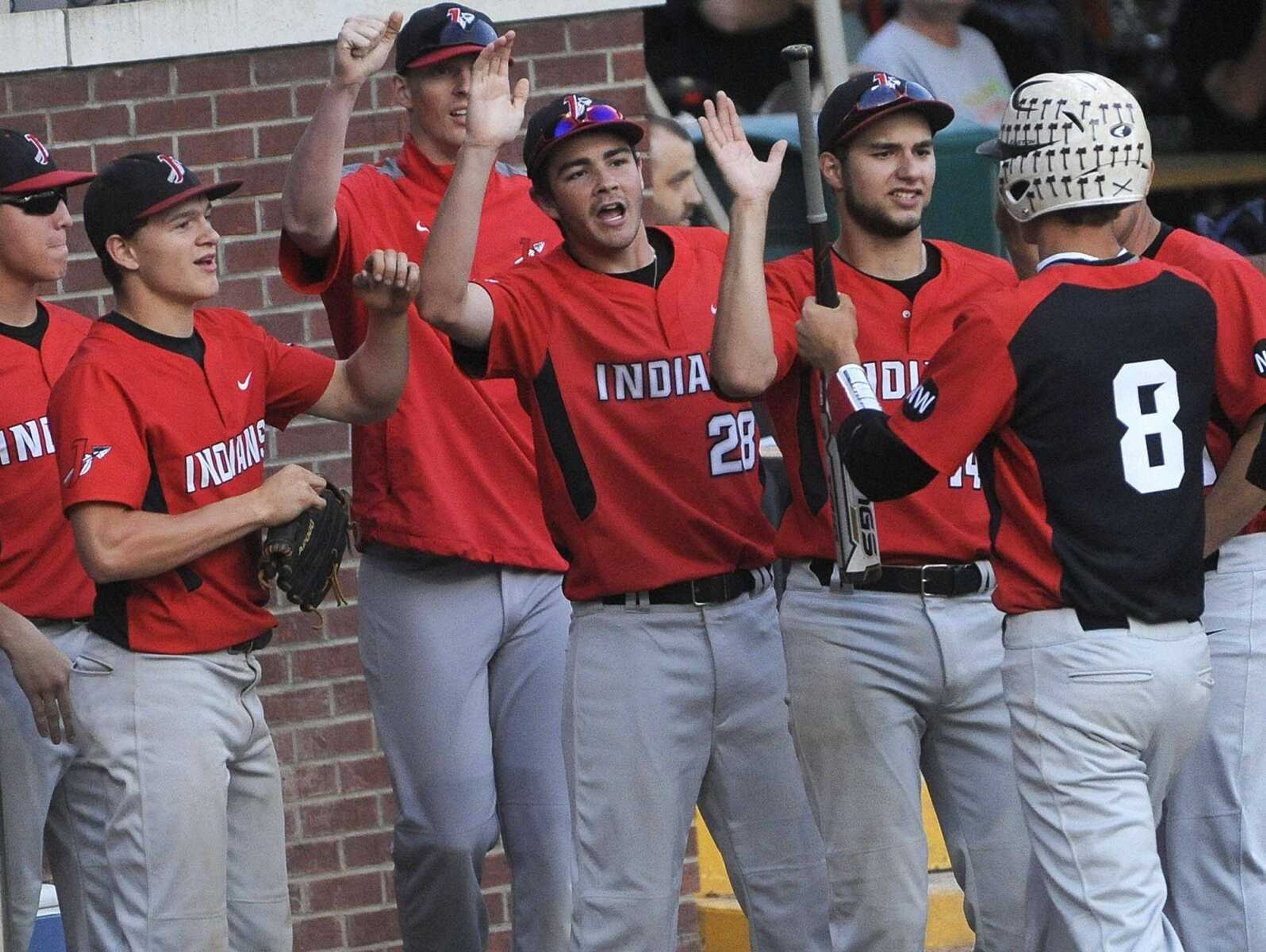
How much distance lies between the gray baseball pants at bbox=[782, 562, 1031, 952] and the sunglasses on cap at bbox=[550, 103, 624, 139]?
1.16 m

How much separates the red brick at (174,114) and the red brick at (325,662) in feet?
5.10

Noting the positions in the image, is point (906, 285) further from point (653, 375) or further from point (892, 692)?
point (892, 692)

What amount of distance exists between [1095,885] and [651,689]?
112 centimetres

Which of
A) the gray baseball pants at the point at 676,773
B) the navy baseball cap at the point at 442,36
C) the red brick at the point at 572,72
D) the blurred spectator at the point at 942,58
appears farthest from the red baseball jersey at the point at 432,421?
the blurred spectator at the point at 942,58

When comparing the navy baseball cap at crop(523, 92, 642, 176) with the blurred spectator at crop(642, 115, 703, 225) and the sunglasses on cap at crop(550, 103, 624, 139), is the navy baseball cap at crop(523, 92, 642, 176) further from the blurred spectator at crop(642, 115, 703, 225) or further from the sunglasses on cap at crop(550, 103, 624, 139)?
the blurred spectator at crop(642, 115, 703, 225)

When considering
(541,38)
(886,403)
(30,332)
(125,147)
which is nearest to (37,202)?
(30,332)

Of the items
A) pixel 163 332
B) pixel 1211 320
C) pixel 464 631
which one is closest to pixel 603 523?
pixel 464 631

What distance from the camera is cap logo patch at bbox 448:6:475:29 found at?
209 inches

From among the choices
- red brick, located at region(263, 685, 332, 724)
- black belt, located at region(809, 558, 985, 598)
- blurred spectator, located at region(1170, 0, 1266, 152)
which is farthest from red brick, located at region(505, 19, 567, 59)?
blurred spectator, located at region(1170, 0, 1266, 152)

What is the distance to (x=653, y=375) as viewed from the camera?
4809mm

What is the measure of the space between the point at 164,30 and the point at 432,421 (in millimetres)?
1596

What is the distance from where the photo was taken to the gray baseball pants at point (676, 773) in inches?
186

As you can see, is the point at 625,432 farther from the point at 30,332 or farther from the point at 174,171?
the point at 30,332

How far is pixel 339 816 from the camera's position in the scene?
622cm
